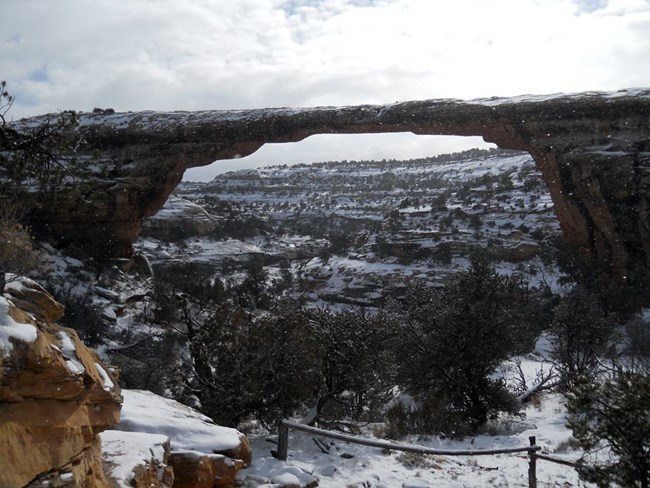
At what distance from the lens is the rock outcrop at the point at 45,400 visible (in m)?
2.30

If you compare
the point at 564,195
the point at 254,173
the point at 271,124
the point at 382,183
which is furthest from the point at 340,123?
the point at 254,173

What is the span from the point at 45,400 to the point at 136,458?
1050 millimetres

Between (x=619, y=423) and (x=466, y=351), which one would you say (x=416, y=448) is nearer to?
(x=619, y=423)

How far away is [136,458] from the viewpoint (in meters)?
3.37

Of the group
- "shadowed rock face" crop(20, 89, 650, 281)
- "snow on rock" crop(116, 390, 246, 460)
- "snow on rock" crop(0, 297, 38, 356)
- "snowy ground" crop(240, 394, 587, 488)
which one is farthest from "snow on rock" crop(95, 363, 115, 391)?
"shadowed rock face" crop(20, 89, 650, 281)

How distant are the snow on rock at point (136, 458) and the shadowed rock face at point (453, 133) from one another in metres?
13.5

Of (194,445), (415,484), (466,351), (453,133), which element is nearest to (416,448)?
(415,484)

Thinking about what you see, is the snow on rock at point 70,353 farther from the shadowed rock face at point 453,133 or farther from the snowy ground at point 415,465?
the shadowed rock face at point 453,133

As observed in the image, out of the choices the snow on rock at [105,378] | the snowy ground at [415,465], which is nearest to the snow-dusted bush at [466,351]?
the snowy ground at [415,465]

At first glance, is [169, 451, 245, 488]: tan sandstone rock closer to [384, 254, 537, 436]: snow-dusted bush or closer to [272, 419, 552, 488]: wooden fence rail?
[272, 419, 552, 488]: wooden fence rail

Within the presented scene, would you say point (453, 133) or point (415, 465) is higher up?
point (453, 133)

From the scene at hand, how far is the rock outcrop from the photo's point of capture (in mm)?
2303

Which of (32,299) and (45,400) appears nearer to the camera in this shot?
(45,400)

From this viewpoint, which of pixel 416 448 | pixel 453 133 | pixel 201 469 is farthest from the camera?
pixel 453 133
